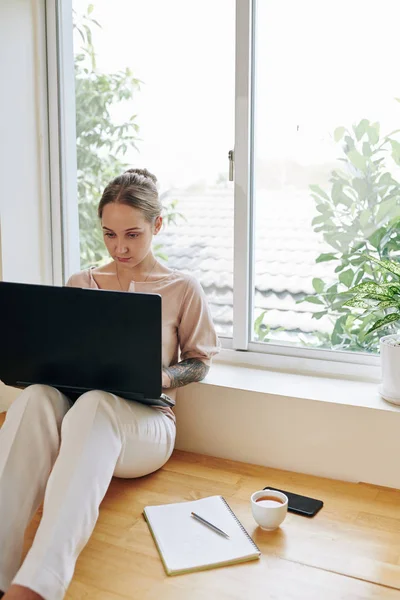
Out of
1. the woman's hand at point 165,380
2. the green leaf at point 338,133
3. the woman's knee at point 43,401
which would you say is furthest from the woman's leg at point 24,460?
Answer: the green leaf at point 338,133

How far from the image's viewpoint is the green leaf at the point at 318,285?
225cm

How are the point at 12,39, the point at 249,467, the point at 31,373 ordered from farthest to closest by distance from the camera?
the point at 12,39, the point at 249,467, the point at 31,373

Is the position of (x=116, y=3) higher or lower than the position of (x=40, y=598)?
higher

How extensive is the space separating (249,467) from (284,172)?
926 millimetres

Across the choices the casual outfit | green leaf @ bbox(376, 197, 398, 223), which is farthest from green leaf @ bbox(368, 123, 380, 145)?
the casual outfit

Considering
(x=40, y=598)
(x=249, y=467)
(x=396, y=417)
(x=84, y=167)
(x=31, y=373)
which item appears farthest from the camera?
(x=84, y=167)

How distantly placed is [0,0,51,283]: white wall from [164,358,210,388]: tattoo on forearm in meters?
0.79

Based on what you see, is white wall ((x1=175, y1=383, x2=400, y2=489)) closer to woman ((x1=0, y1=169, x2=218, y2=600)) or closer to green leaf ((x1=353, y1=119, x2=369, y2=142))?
woman ((x1=0, y1=169, x2=218, y2=600))

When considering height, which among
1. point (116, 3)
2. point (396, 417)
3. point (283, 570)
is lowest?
point (283, 570)

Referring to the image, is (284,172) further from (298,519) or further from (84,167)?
(298,519)

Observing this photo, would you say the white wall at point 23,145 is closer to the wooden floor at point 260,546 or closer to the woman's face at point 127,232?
the woman's face at point 127,232

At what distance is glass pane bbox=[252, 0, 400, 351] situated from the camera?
2.08 meters

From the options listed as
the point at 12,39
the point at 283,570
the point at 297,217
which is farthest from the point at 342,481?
the point at 12,39

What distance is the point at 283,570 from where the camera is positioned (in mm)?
1617
